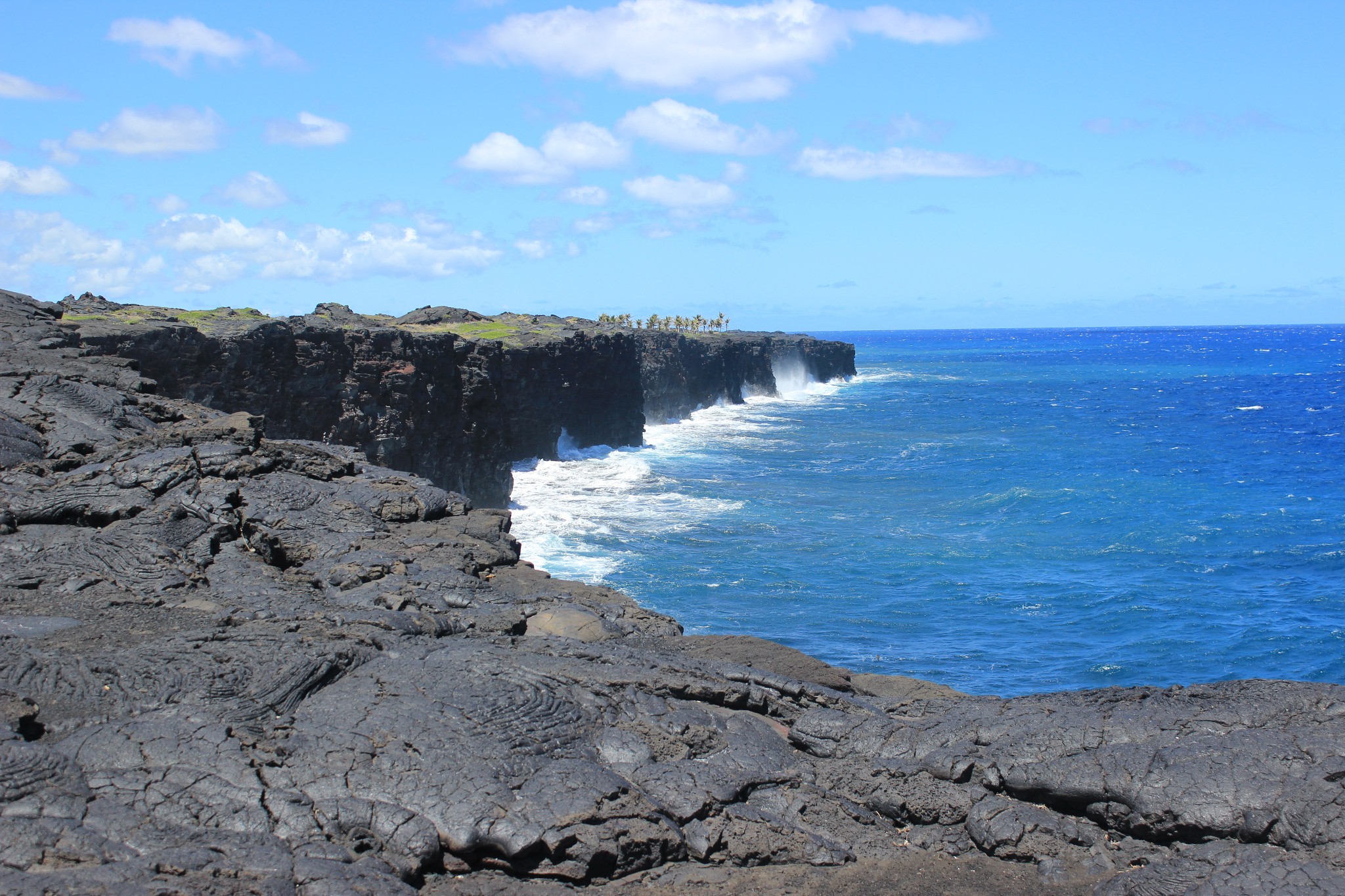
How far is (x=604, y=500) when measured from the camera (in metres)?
45.3

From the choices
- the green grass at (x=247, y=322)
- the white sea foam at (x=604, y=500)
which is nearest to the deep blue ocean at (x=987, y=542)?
the white sea foam at (x=604, y=500)

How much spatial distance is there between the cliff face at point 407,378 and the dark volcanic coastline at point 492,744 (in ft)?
42.3

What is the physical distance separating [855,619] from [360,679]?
1990 cm

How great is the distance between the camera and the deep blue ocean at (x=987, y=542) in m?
25.7

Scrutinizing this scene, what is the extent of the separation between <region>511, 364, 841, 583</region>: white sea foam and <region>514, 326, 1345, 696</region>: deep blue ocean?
0.19 m

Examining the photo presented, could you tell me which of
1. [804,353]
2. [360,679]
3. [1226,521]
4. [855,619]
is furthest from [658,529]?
[804,353]

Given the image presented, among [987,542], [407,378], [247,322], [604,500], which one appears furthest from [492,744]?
[604,500]

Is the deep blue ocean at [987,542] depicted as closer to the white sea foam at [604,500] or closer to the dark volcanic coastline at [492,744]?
the white sea foam at [604,500]

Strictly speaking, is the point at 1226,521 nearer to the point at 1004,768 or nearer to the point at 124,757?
the point at 1004,768

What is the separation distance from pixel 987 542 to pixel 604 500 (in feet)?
55.3

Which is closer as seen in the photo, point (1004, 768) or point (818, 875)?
point (818, 875)

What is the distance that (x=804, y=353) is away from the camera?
13475 cm

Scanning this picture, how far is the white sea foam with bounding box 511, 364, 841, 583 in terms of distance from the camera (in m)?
34.3

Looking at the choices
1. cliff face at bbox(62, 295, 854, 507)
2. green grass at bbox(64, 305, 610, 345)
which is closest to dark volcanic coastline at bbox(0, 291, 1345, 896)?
cliff face at bbox(62, 295, 854, 507)
